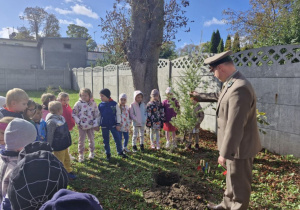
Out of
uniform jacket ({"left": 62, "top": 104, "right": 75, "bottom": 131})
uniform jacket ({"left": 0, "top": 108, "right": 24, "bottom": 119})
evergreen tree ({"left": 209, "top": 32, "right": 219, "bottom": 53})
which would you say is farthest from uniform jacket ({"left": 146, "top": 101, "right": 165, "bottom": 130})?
evergreen tree ({"left": 209, "top": 32, "right": 219, "bottom": 53})

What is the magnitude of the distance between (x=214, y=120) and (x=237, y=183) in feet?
13.6

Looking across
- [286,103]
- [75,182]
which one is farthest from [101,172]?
[286,103]

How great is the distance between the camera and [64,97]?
4.96m

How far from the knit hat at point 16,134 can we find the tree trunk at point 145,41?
526cm

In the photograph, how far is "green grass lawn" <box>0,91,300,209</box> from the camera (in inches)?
132

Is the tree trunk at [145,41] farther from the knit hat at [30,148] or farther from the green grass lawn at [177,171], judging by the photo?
the knit hat at [30,148]

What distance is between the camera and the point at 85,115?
478 cm

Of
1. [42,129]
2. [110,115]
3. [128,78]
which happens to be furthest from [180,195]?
[128,78]

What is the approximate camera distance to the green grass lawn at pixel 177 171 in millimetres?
3352

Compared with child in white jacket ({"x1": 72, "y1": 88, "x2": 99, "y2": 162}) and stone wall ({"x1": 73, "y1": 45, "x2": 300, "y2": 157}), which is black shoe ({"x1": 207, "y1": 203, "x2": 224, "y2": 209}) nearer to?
stone wall ({"x1": 73, "y1": 45, "x2": 300, "y2": 157})

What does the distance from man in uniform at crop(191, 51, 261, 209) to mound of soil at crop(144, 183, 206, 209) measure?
51 centimetres

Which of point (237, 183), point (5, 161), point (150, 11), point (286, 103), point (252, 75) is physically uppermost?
point (150, 11)

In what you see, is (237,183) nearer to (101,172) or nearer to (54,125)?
(101,172)

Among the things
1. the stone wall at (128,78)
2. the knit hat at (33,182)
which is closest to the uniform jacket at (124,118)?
the stone wall at (128,78)
